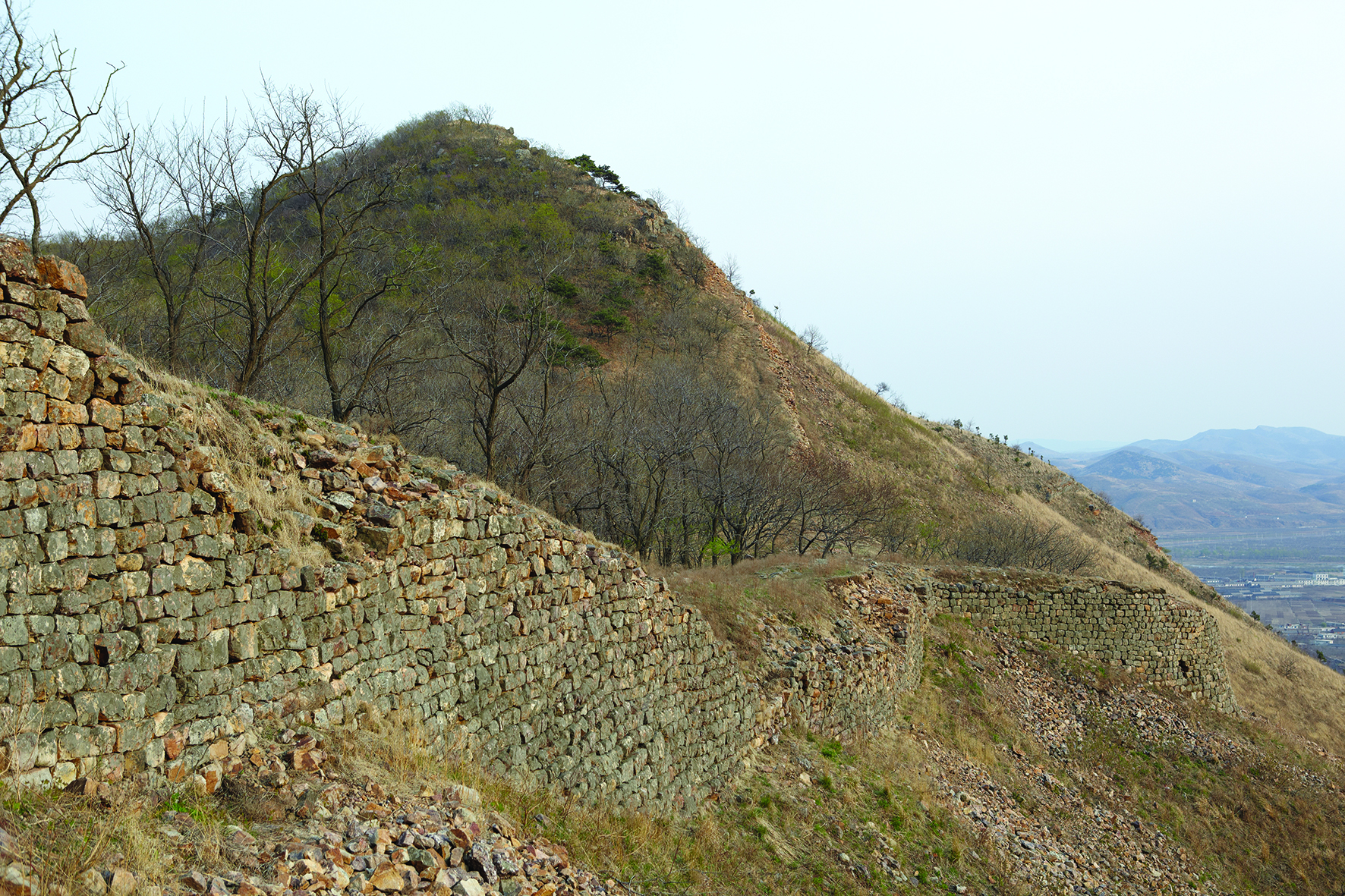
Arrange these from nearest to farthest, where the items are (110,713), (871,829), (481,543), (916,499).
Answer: (110,713), (481,543), (871,829), (916,499)

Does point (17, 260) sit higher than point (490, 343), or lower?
lower

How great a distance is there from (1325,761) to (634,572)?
22.4m

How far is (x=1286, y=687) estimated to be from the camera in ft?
98.2

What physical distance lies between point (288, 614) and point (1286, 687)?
3700 centimetres

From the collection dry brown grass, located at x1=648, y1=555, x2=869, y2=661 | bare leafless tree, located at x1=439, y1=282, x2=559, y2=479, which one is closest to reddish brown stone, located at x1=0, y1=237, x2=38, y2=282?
dry brown grass, located at x1=648, y1=555, x2=869, y2=661

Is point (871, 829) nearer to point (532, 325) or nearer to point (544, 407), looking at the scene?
point (544, 407)

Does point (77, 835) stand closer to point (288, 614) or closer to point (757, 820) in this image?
point (288, 614)

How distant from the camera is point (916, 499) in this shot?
1737 inches

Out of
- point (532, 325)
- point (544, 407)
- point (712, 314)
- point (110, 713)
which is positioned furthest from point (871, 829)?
point (712, 314)

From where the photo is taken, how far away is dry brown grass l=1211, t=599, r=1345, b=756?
26027 millimetres

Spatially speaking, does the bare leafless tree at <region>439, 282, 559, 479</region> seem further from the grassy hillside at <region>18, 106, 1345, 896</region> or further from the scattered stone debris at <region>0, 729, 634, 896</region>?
the scattered stone debris at <region>0, 729, 634, 896</region>

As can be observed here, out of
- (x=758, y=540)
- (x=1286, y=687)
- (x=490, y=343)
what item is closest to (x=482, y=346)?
(x=490, y=343)

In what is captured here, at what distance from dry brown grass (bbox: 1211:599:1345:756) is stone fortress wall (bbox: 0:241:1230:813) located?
955 inches

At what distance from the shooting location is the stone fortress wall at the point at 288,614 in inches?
177
